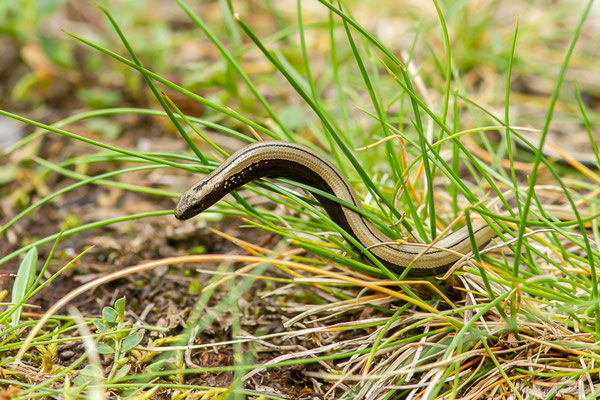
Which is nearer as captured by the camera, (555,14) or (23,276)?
(23,276)

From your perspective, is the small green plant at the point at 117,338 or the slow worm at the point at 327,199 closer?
the small green plant at the point at 117,338

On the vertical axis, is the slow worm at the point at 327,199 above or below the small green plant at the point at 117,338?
above

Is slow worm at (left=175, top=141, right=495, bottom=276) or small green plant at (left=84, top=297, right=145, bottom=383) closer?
small green plant at (left=84, top=297, right=145, bottom=383)

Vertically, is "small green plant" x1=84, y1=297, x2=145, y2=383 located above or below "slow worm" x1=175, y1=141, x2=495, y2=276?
below

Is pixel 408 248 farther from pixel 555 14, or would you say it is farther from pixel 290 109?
pixel 555 14

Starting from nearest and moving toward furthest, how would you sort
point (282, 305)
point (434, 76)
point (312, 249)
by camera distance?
1. point (312, 249)
2. point (282, 305)
3. point (434, 76)

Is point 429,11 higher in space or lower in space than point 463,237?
higher

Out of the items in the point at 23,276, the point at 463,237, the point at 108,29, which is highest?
the point at 108,29

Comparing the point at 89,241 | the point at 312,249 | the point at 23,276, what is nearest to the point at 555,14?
the point at 312,249
